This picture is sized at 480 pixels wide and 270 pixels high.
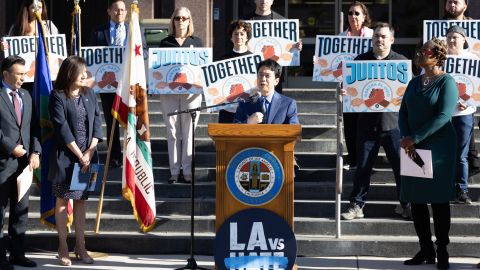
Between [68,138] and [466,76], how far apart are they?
4.15m

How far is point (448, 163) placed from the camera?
9461 mm

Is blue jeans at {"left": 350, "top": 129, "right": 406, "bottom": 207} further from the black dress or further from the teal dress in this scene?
the black dress

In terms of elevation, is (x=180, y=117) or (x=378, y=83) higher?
(x=378, y=83)

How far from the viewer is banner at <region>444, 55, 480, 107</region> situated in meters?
10.6

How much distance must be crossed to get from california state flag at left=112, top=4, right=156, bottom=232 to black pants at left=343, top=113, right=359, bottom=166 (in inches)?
99.3

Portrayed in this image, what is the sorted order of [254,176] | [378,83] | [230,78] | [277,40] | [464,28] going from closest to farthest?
1. [254,176]
2. [378,83]
3. [230,78]
4. [464,28]
5. [277,40]

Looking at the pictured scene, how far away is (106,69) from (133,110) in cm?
156

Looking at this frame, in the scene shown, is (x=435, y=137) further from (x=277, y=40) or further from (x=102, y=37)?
(x=102, y=37)

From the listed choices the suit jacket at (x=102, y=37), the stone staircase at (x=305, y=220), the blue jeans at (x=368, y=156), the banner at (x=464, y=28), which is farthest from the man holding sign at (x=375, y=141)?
the suit jacket at (x=102, y=37)

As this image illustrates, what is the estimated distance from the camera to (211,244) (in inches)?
411

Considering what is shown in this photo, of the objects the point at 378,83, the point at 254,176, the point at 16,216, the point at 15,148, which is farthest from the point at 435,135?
the point at 16,216

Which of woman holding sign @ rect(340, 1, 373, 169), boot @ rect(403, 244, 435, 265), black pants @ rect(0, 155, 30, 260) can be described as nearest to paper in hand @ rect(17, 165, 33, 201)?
black pants @ rect(0, 155, 30, 260)

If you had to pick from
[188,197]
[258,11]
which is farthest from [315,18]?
[188,197]

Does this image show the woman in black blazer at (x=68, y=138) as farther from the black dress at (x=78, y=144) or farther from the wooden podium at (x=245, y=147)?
the wooden podium at (x=245, y=147)
